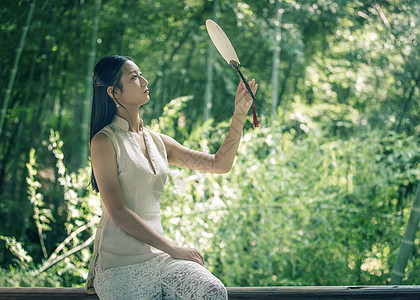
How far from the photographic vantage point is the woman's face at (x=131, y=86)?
56.3 inches

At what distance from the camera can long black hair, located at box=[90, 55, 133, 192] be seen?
1.42 m

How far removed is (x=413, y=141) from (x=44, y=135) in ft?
13.2

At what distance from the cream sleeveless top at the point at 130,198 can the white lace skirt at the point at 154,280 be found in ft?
0.09

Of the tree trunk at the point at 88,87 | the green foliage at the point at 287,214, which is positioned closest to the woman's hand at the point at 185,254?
the green foliage at the point at 287,214

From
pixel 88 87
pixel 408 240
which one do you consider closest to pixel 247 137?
pixel 408 240

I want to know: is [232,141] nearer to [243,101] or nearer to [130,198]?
[243,101]

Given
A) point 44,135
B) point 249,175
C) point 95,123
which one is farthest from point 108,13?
point 95,123

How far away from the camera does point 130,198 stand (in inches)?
53.5

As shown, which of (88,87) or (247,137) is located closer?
(247,137)

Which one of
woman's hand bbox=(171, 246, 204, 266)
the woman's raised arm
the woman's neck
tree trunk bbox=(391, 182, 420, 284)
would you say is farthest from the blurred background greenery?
tree trunk bbox=(391, 182, 420, 284)

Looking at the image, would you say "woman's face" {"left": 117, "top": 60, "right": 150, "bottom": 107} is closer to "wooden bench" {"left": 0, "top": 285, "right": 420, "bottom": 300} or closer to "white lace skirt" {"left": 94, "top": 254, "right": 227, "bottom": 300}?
"white lace skirt" {"left": 94, "top": 254, "right": 227, "bottom": 300}

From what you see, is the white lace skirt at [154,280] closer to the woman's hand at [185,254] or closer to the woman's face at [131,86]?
the woman's hand at [185,254]

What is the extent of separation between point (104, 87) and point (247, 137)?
2.11 metres

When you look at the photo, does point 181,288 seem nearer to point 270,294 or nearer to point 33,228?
point 270,294
